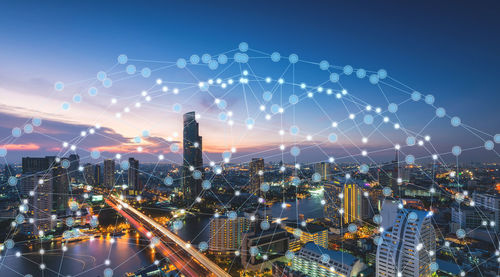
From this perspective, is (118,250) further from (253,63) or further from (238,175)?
(238,175)

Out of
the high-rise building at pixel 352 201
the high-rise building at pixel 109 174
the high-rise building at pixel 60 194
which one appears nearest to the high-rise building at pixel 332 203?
the high-rise building at pixel 352 201

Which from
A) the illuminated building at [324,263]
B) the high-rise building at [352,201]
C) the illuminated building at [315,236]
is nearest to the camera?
the illuminated building at [324,263]

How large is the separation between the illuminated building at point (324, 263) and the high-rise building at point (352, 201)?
7.37 meters

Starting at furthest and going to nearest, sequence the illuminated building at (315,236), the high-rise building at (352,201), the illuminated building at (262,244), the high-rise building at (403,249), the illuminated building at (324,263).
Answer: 1. the high-rise building at (352,201)
2. the illuminated building at (315,236)
3. the illuminated building at (262,244)
4. the illuminated building at (324,263)
5. the high-rise building at (403,249)

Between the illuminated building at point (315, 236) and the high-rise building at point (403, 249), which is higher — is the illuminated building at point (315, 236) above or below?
below

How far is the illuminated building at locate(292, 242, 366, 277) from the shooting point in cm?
607

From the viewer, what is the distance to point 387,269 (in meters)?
5.29

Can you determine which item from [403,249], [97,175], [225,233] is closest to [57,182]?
[97,175]

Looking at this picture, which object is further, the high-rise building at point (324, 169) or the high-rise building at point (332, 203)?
the high-rise building at point (324, 169)

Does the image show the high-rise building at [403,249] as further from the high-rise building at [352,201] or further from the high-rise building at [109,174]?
the high-rise building at [109,174]

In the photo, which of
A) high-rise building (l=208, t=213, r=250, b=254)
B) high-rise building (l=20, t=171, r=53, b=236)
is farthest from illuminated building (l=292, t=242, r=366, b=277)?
high-rise building (l=20, t=171, r=53, b=236)

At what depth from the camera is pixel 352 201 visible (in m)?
13.8

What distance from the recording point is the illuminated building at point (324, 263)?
239 inches

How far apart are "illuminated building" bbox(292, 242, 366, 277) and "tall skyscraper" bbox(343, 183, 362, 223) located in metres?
7.37
